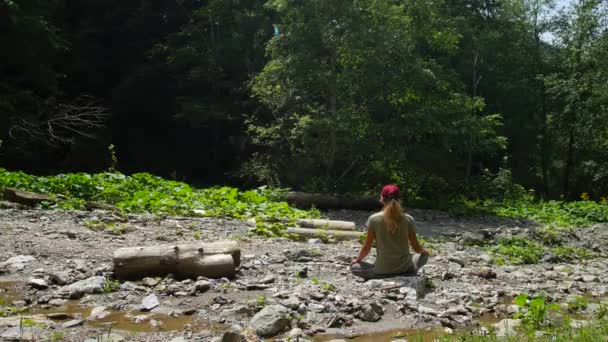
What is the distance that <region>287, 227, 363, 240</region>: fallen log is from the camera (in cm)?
1072

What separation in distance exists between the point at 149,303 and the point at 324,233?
510 cm

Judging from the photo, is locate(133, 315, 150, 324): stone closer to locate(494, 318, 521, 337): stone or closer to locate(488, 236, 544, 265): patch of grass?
locate(494, 318, 521, 337): stone

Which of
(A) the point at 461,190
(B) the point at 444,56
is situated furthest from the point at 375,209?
(B) the point at 444,56

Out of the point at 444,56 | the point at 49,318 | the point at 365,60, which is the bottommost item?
the point at 49,318

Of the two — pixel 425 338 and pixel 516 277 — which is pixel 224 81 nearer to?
pixel 516 277

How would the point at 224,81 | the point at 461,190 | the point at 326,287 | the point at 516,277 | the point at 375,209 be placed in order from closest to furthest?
the point at 326,287, the point at 516,277, the point at 375,209, the point at 461,190, the point at 224,81

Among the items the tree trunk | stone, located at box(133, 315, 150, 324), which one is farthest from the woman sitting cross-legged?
the tree trunk

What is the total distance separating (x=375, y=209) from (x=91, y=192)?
8.11 m

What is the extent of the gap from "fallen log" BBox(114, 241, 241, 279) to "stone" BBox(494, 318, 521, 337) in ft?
10.2

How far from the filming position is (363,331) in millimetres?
5652

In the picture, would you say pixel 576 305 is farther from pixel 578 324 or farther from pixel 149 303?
pixel 149 303

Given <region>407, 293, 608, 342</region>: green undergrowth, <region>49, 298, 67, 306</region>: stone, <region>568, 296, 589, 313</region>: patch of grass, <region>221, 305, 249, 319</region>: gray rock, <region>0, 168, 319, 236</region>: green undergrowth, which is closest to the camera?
<region>407, 293, 608, 342</region>: green undergrowth

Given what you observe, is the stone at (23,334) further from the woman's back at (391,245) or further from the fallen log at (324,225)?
the fallen log at (324,225)

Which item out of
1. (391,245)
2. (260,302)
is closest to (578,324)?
(391,245)
